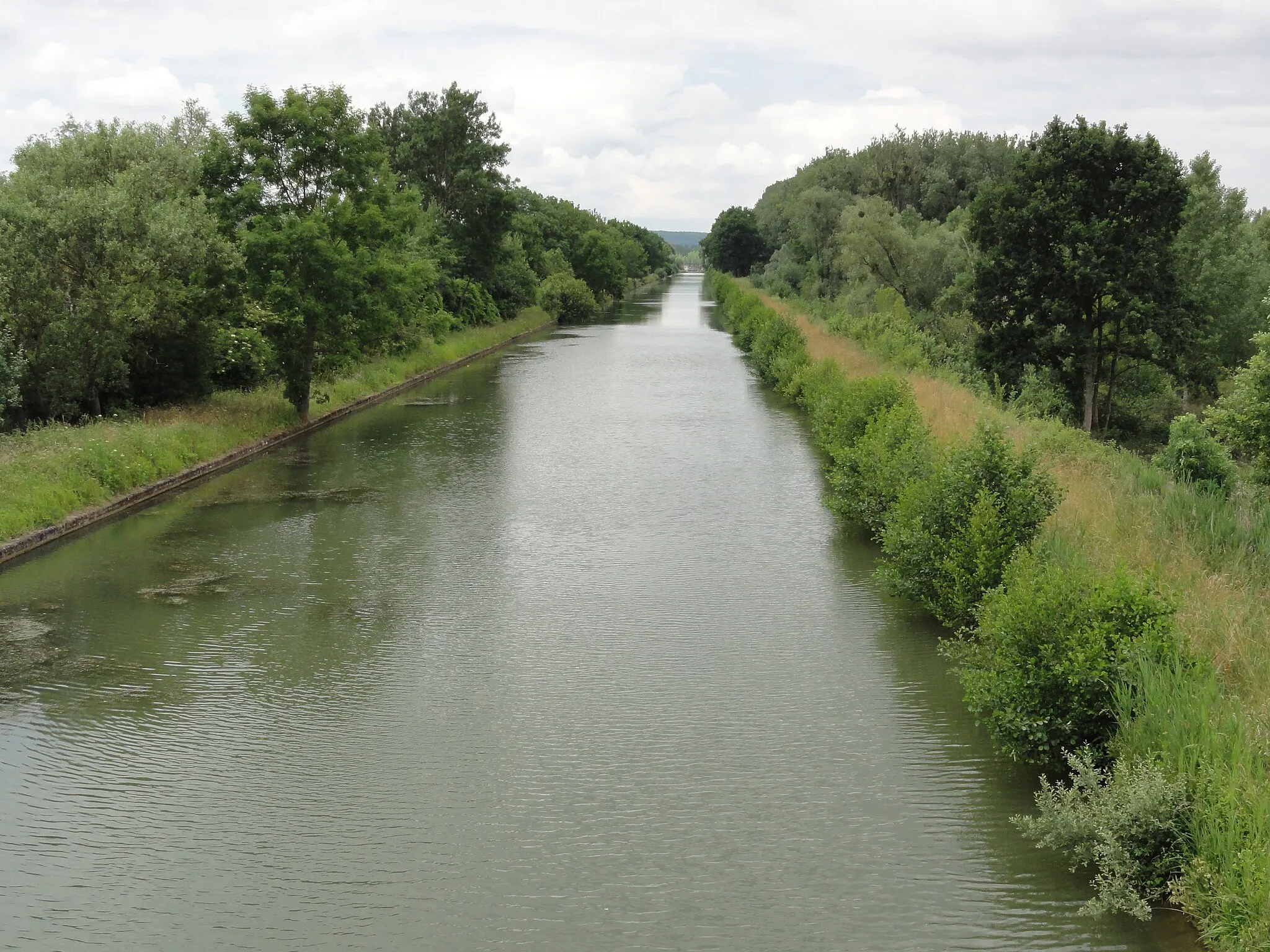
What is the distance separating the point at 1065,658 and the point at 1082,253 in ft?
82.1

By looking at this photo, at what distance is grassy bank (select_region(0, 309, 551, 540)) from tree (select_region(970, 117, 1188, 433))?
19.3 meters

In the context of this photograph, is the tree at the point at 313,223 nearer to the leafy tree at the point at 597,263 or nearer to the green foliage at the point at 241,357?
the green foliage at the point at 241,357

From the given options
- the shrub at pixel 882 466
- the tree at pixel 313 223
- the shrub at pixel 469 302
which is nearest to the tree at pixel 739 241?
the shrub at pixel 469 302

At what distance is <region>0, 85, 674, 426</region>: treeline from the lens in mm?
20000

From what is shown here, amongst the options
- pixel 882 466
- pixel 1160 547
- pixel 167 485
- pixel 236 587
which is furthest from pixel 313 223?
pixel 1160 547

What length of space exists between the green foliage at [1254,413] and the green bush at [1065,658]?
792 centimetres

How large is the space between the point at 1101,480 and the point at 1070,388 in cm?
2229

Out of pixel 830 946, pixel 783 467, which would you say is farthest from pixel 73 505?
pixel 830 946

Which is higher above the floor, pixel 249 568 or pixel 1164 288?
pixel 1164 288

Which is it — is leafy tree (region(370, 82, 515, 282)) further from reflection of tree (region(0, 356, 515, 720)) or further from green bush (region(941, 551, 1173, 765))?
green bush (region(941, 551, 1173, 765))

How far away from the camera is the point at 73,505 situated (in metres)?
16.9

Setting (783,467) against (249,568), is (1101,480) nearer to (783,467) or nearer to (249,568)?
(783,467)

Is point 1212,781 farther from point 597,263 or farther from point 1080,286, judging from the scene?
point 597,263

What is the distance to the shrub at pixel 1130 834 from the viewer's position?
6645 mm
